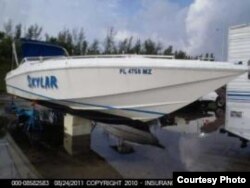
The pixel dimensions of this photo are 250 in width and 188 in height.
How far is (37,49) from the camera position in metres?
12.8

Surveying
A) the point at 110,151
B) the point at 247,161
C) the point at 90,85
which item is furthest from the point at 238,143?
the point at 90,85

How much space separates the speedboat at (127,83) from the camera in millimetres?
8320

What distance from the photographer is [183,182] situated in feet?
17.8

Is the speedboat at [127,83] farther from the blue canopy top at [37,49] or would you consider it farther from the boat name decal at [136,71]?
the blue canopy top at [37,49]

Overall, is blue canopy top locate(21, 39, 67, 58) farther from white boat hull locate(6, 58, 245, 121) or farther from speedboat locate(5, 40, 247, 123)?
white boat hull locate(6, 58, 245, 121)

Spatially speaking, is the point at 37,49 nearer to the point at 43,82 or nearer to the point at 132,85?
the point at 43,82

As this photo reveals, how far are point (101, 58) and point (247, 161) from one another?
4.07 metres

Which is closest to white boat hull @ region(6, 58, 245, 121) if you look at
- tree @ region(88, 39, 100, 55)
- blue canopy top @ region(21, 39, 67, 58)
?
blue canopy top @ region(21, 39, 67, 58)

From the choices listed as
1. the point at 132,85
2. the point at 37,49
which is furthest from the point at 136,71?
the point at 37,49

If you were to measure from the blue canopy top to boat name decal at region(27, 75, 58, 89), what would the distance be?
1658 millimetres

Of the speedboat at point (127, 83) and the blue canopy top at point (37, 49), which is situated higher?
the blue canopy top at point (37, 49)

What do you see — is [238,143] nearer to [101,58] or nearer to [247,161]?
[247,161]

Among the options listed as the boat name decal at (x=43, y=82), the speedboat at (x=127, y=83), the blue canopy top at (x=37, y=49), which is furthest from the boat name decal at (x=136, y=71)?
the blue canopy top at (x=37, y=49)

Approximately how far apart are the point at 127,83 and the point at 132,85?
13 cm
